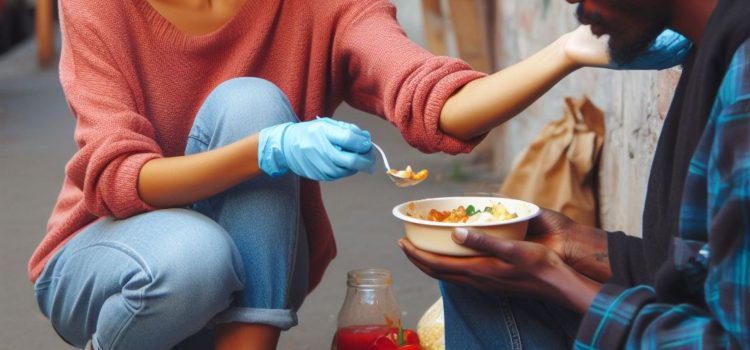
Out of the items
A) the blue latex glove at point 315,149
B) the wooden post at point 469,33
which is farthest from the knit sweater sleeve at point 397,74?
the wooden post at point 469,33

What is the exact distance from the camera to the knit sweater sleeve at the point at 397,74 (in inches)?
95.0

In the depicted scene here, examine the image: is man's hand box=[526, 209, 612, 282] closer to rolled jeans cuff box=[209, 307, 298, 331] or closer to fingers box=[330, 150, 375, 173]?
fingers box=[330, 150, 375, 173]

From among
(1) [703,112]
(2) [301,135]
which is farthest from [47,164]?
(1) [703,112]

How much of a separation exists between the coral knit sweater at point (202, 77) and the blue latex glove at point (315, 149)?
0.18 metres

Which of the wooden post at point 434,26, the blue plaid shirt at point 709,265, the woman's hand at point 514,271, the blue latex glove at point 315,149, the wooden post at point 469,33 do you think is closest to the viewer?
the blue plaid shirt at point 709,265

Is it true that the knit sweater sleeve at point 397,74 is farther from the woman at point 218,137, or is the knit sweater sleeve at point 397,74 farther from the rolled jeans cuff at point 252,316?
the rolled jeans cuff at point 252,316

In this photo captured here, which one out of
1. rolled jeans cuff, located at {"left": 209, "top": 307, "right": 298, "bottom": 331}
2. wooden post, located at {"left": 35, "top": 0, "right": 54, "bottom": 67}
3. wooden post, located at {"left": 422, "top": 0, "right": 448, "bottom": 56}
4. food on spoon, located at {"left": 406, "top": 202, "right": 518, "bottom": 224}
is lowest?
wooden post, located at {"left": 35, "top": 0, "right": 54, "bottom": 67}

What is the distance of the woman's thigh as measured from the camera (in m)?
2.32

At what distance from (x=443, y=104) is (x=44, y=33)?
1034cm

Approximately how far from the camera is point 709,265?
1575 millimetres

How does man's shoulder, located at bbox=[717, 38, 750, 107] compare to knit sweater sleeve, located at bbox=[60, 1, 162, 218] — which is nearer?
man's shoulder, located at bbox=[717, 38, 750, 107]

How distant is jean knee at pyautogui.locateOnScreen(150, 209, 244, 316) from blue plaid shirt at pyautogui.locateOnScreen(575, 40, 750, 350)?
0.85 m

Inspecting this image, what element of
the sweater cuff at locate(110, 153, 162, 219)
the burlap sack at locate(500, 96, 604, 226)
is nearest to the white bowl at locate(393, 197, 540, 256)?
the sweater cuff at locate(110, 153, 162, 219)

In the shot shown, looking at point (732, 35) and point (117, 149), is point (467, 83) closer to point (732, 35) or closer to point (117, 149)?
point (117, 149)
